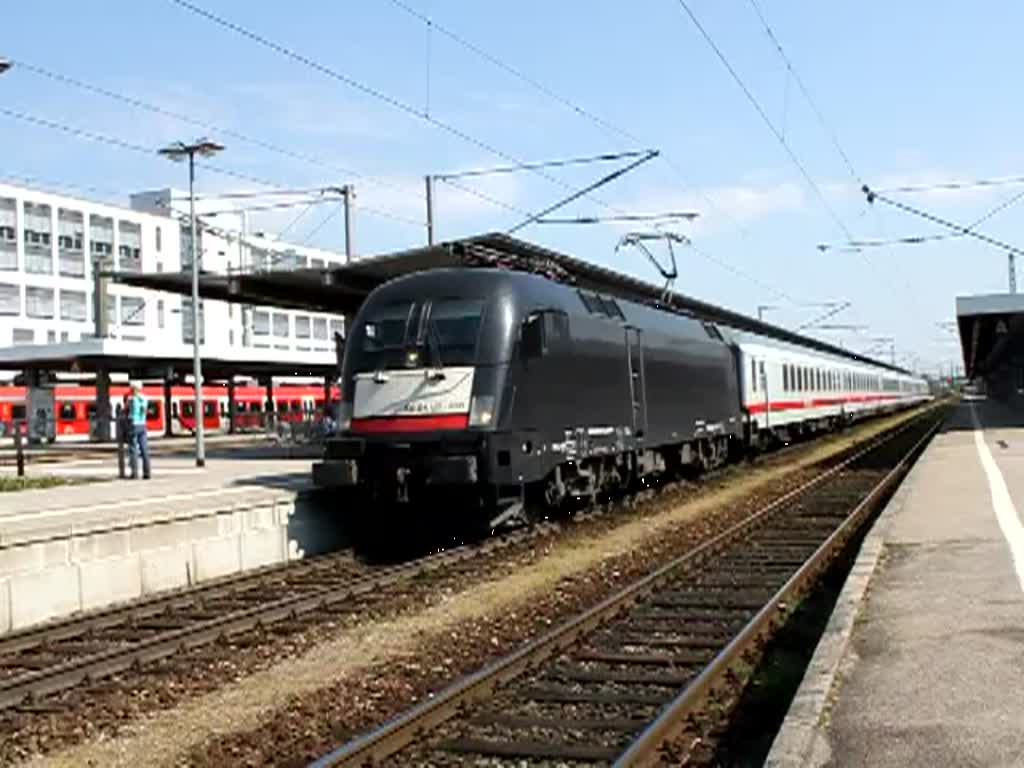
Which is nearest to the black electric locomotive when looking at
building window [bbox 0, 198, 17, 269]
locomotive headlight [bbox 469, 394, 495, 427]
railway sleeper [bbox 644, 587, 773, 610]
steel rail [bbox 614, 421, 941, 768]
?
locomotive headlight [bbox 469, 394, 495, 427]

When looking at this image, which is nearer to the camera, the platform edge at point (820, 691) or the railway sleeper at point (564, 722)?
the platform edge at point (820, 691)

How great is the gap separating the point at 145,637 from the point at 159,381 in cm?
5020

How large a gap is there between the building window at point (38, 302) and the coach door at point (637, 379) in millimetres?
67620

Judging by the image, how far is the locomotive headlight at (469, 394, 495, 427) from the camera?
1347cm

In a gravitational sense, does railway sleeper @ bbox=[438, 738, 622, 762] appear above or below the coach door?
below

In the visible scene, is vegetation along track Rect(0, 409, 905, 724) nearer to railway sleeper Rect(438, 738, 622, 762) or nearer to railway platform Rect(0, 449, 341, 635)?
railway platform Rect(0, 449, 341, 635)

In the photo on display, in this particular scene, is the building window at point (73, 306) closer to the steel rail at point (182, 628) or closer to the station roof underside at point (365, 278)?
the station roof underside at point (365, 278)

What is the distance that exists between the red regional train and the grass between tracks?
104ft

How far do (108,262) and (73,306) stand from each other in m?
5.70

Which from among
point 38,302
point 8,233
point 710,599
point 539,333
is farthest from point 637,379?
point 38,302

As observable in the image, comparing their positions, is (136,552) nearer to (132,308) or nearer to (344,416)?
(344,416)

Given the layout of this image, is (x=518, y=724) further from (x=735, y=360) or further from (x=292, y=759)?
(x=735, y=360)

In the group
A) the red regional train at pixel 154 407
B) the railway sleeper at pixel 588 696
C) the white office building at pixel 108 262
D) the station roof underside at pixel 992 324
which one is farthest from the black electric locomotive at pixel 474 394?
the white office building at pixel 108 262

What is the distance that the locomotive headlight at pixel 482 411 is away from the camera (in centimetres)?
1347
